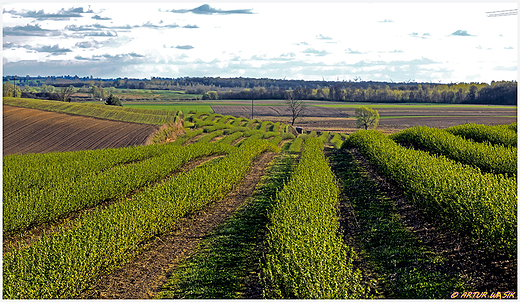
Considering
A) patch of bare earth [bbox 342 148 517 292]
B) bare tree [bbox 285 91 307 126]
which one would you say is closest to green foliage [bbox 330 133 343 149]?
bare tree [bbox 285 91 307 126]

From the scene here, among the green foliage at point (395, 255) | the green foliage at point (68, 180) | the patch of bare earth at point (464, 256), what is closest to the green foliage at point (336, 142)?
the green foliage at point (68, 180)

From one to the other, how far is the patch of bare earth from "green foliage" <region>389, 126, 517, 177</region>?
21.9 feet

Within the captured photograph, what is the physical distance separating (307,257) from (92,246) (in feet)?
22.4

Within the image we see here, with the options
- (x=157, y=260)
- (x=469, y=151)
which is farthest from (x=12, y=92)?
(x=469, y=151)

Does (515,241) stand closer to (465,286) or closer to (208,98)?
(465,286)

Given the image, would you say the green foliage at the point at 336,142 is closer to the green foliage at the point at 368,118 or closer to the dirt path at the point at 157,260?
the green foliage at the point at 368,118

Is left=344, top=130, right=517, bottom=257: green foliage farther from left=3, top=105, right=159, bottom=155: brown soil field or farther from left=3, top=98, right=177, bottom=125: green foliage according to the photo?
left=3, top=98, right=177, bottom=125: green foliage

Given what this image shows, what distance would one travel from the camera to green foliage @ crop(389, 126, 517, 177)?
22781 mm

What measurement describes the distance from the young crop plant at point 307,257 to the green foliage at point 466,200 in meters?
4.17

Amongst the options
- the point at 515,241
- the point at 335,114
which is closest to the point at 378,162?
the point at 515,241

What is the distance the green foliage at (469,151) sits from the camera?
22.8m

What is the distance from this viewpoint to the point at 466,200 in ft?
46.9

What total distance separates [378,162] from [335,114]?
101278 mm

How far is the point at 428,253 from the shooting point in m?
14.5
